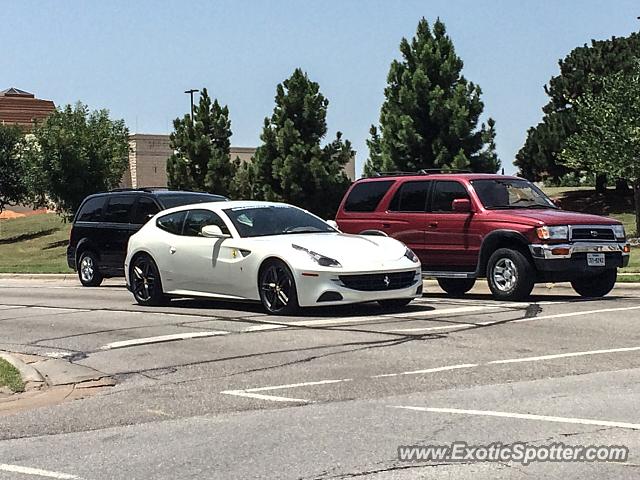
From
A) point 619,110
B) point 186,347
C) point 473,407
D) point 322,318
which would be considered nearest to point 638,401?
point 473,407

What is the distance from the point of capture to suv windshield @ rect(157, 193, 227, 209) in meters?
20.1

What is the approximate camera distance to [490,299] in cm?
1606

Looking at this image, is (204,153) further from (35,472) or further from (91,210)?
(35,472)

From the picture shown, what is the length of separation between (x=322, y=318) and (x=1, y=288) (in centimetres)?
1223

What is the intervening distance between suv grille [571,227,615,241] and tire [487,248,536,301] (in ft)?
2.55

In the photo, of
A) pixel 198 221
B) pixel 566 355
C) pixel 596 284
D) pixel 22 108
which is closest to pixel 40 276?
pixel 198 221

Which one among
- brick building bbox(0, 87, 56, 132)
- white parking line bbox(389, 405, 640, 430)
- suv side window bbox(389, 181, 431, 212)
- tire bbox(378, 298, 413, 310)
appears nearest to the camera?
white parking line bbox(389, 405, 640, 430)

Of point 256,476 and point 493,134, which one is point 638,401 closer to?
point 256,476

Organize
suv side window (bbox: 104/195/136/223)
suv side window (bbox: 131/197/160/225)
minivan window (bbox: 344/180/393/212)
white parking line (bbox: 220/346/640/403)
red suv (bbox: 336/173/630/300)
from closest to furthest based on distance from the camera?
white parking line (bbox: 220/346/640/403) < red suv (bbox: 336/173/630/300) < minivan window (bbox: 344/180/393/212) < suv side window (bbox: 131/197/160/225) < suv side window (bbox: 104/195/136/223)

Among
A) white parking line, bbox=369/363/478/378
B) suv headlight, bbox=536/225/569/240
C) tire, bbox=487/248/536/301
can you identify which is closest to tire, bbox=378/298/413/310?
tire, bbox=487/248/536/301

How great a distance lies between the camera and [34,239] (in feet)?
190

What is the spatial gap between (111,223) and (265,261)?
27.2 feet

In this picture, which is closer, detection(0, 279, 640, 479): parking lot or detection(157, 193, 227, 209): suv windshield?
detection(0, 279, 640, 479): parking lot

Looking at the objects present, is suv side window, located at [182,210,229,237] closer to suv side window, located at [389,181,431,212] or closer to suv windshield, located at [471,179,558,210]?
suv side window, located at [389,181,431,212]
